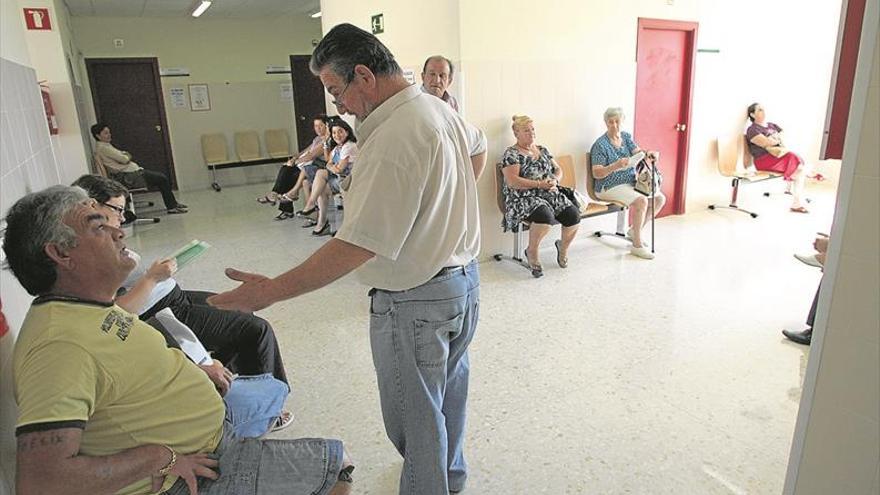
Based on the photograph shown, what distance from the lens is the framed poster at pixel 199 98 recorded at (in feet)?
29.4

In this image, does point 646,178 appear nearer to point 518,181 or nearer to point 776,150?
point 518,181

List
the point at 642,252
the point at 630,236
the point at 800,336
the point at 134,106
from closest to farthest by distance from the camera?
the point at 800,336 < the point at 642,252 < the point at 630,236 < the point at 134,106

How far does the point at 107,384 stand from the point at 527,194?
3521mm

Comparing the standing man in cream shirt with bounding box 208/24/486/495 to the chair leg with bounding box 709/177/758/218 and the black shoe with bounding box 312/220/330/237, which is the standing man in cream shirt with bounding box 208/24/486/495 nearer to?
the black shoe with bounding box 312/220/330/237

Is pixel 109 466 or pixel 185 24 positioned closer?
pixel 109 466

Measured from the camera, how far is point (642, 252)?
4629 mm

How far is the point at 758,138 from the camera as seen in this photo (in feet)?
A: 19.5

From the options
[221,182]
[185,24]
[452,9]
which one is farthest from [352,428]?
[185,24]

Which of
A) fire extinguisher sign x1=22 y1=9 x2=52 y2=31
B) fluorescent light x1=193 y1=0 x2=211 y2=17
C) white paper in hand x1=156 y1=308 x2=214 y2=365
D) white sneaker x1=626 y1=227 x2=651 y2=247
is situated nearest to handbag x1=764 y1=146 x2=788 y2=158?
white sneaker x1=626 y1=227 x2=651 y2=247

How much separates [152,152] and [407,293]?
28.6 ft

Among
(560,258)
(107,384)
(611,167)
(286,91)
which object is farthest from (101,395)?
(286,91)

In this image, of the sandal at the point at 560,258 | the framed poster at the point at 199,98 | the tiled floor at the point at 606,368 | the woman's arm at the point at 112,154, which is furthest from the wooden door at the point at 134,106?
the sandal at the point at 560,258

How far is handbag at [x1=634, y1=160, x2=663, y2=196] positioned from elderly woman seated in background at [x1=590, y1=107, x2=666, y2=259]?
53 mm

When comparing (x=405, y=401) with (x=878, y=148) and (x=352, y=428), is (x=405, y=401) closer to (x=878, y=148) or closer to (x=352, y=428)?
(x=352, y=428)
